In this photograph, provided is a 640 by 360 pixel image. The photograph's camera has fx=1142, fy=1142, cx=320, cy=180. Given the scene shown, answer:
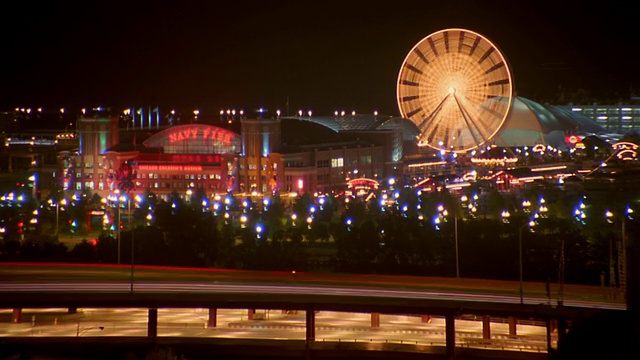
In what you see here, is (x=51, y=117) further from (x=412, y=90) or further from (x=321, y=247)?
(x=321, y=247)

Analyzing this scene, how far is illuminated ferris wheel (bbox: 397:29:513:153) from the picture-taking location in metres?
32.3

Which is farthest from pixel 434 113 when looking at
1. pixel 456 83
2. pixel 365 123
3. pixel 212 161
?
pixel 365 123

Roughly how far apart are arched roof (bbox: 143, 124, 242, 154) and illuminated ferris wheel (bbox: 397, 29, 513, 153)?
698cm

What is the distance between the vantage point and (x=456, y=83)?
33.3 metres

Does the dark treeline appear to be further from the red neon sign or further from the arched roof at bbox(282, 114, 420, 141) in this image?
the arched roof at bbox(282, 114, 420, 141)

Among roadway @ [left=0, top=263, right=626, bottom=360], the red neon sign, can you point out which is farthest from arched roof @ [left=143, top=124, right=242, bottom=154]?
roadway @ [left=0, top=263, right=626, bottom=360]

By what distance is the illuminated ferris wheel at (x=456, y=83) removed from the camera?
32312 millimetres

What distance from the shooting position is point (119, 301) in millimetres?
13656

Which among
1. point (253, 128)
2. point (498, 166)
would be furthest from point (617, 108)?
point (253, 128)

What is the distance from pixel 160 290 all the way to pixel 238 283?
3.47 ft

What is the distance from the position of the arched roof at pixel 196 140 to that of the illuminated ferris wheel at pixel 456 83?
698cm

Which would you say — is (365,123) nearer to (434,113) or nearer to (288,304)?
(434,113)

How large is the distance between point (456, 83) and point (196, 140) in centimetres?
1015

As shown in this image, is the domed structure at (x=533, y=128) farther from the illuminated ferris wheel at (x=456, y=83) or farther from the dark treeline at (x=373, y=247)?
the dark treeline at (x=373, y=247)
